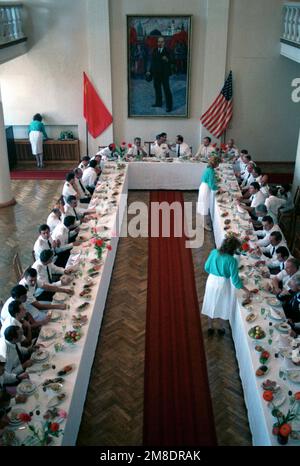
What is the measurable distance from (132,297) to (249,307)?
2.78m

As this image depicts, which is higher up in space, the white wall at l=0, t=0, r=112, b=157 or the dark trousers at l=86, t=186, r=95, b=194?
the white wall at l=0, t=0, r=112, b=157

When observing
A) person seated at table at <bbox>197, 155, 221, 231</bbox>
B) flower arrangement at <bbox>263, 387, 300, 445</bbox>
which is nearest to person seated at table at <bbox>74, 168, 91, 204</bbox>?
person seated at table at <bbox>197, 155, 221, 231</bbox>

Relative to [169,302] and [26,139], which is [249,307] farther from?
[26,139]

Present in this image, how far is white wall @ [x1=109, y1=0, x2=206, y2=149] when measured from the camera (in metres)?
15.1

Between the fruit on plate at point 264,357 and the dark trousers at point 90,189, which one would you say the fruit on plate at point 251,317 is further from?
the dark trousers at point 90,189

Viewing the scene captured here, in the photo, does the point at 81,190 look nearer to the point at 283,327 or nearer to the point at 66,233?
the point at 66,233

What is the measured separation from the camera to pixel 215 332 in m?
8.45

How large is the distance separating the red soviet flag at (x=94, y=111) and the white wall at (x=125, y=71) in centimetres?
39

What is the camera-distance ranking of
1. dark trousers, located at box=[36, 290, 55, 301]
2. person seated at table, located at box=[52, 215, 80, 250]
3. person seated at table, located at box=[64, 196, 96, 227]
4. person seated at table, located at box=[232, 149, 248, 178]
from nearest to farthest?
dark trousers, located at box=[36, 290, 55, 301] < person seated at table, located at box=[52, 215, 80, 250] < person seated at table, located at box=[64, 196, 96, 227] < person seated at table, located at box=[232, 149, 248, 178]

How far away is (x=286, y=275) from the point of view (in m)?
8.01

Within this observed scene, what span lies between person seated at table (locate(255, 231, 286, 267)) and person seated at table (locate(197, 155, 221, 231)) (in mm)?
2918

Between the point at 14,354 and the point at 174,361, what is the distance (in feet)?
8.77

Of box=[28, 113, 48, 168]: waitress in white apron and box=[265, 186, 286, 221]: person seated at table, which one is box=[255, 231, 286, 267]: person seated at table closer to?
box=[265, 186, 286, 221]: person seated at table

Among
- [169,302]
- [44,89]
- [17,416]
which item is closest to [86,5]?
[44,89]
